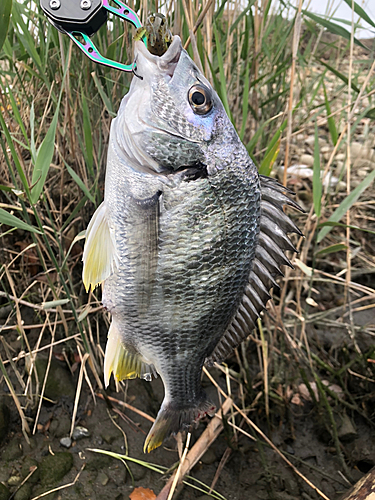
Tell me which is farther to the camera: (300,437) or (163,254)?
(300,437)

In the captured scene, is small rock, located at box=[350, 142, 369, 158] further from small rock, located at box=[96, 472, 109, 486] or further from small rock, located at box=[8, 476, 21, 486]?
small rock, located at box=[8, 476, 21, 486]

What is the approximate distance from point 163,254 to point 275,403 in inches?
53.3

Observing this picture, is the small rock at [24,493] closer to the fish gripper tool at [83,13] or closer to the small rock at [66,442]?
the small rock at [66,442]

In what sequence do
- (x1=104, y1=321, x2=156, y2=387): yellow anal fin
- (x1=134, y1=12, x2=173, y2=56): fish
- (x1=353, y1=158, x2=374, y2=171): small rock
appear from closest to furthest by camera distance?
(x1=134, y1=12, x2=173, y2=56): fish → (x1=104, y1=321, x2=156, y2=387): yellow anal fin → (x1=353, y1=158, x2=374, y2=171): small rock

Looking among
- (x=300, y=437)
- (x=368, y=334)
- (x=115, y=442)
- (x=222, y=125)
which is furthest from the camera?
(x=368, y=334)

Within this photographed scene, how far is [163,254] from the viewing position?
92cm

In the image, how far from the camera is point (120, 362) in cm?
107

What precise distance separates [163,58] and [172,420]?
37.2 inches

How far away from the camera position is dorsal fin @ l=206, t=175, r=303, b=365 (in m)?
1.01

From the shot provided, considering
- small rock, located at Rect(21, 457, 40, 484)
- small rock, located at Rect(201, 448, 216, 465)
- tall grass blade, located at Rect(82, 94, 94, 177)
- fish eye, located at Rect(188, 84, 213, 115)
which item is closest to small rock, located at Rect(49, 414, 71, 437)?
small rock, located at Rect(21, 457, 40, 484)

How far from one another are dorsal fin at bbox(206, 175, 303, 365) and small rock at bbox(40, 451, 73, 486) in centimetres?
101

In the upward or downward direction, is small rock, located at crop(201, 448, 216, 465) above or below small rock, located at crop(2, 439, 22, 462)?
above

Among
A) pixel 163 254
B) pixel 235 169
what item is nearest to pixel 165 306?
pixel 163 254

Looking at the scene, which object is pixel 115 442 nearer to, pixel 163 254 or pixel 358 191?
pixel 163 254
